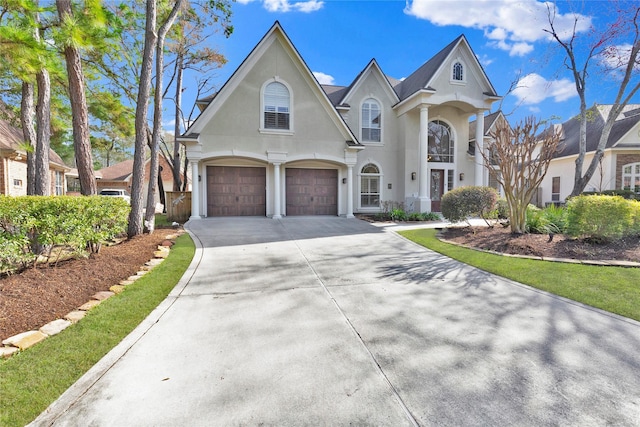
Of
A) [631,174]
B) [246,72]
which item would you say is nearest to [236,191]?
[246,72]

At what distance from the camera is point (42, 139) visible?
9.19 m

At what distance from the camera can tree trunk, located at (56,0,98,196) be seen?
8047 millimetres

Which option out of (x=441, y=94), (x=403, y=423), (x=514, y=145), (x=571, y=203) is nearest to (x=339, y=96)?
(x=441, y=94)

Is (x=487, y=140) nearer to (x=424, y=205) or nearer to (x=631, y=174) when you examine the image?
(x=424, y=205)

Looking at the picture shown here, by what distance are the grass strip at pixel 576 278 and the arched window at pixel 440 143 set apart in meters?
11.1

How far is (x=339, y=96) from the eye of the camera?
17562 millimetres

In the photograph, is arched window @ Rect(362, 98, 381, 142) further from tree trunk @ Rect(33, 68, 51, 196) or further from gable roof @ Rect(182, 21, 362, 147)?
tree trunk @ Rect(33, 68, 51, 196)

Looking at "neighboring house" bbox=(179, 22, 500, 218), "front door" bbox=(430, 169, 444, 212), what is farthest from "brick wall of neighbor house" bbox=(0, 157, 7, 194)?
"front door" bbox=(430, 169, 444, 212)

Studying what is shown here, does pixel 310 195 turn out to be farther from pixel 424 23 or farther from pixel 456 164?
pixel 424 23

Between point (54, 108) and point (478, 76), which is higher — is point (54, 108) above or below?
below

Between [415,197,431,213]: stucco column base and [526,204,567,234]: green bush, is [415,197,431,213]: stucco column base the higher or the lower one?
the higher one

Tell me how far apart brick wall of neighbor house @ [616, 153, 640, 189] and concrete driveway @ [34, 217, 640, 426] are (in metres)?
20.6

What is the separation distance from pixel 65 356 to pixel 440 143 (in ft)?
59.7

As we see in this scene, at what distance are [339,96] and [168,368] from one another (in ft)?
55.8
